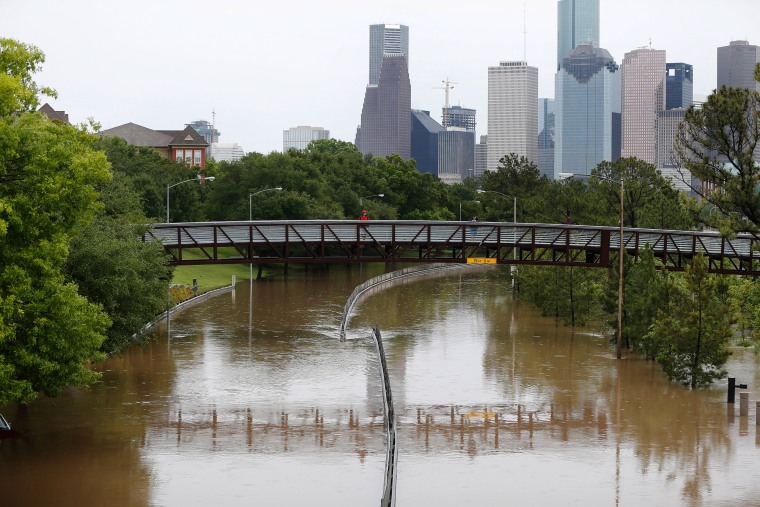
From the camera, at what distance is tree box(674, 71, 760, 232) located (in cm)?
4391

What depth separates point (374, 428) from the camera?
40.1 m

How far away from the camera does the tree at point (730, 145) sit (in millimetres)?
43906

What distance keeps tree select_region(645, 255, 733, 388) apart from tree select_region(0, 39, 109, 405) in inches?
969

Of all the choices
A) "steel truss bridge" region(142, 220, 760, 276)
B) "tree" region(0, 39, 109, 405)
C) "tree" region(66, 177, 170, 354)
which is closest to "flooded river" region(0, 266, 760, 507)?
"tree" region(66, 177, 170, 354)

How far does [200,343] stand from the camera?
6256 cm

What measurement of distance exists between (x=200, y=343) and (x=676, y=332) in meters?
26.5

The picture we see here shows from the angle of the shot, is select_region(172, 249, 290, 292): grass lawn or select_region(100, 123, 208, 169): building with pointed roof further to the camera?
select_region(100, 123, 208, 169): building with pointed roof

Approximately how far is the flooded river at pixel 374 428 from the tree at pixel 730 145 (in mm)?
7808

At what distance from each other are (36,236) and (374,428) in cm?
1396

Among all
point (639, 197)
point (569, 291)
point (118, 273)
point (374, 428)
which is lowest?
point (374, 428)

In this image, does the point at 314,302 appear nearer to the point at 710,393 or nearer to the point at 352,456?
the point at 710,393

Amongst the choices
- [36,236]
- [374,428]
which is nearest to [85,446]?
[36,236]

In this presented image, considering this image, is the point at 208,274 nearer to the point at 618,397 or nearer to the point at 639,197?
the point at 639,197

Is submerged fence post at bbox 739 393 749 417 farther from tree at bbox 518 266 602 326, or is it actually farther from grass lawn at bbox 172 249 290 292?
grass lawn at bbox 172 249 290 292
